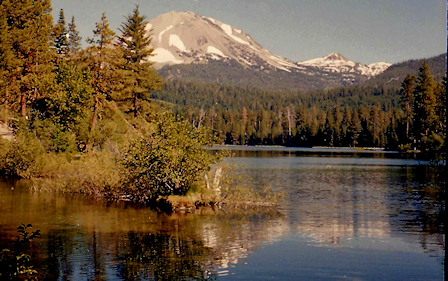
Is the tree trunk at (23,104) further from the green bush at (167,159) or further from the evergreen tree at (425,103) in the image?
the evergreen tree at (425,103)

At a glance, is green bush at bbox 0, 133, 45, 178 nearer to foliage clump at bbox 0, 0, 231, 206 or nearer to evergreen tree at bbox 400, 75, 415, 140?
foliage clump at bbox 0, 0, 231, 206

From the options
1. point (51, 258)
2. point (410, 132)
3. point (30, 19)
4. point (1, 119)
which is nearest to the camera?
point (51, 258)

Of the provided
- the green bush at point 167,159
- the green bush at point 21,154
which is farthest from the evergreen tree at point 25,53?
the green bush at point 167,159

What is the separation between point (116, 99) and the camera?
66.9 m

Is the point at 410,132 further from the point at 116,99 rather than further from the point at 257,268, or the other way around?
the point at 257,268

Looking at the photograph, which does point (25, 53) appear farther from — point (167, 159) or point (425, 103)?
point (425, 103)

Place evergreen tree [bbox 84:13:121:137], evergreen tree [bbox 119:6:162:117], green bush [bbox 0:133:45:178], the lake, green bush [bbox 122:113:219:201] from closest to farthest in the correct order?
the lake
green bush [bbox 122:113:219:201]
green bush [bbox 0:133:45:178]
evergreen tree [bbox 84:13:121:137]
evergreen tree [bbox 119:6:162:117]

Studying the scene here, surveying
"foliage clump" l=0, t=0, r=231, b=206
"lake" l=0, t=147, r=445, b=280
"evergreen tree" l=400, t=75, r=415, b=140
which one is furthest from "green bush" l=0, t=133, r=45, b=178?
"evergreen tree" l=400, t=75, r=415, b=140

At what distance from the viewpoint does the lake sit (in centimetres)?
1936

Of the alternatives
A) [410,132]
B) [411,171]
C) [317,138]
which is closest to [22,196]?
[411,171]

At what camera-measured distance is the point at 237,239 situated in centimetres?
2495

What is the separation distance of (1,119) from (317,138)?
151468mm

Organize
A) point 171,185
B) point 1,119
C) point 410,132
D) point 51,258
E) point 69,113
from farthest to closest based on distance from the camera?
point 410,132
point 1,119
point 69,113
point 171,185
point 51,258

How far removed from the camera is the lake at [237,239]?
63.5ft
